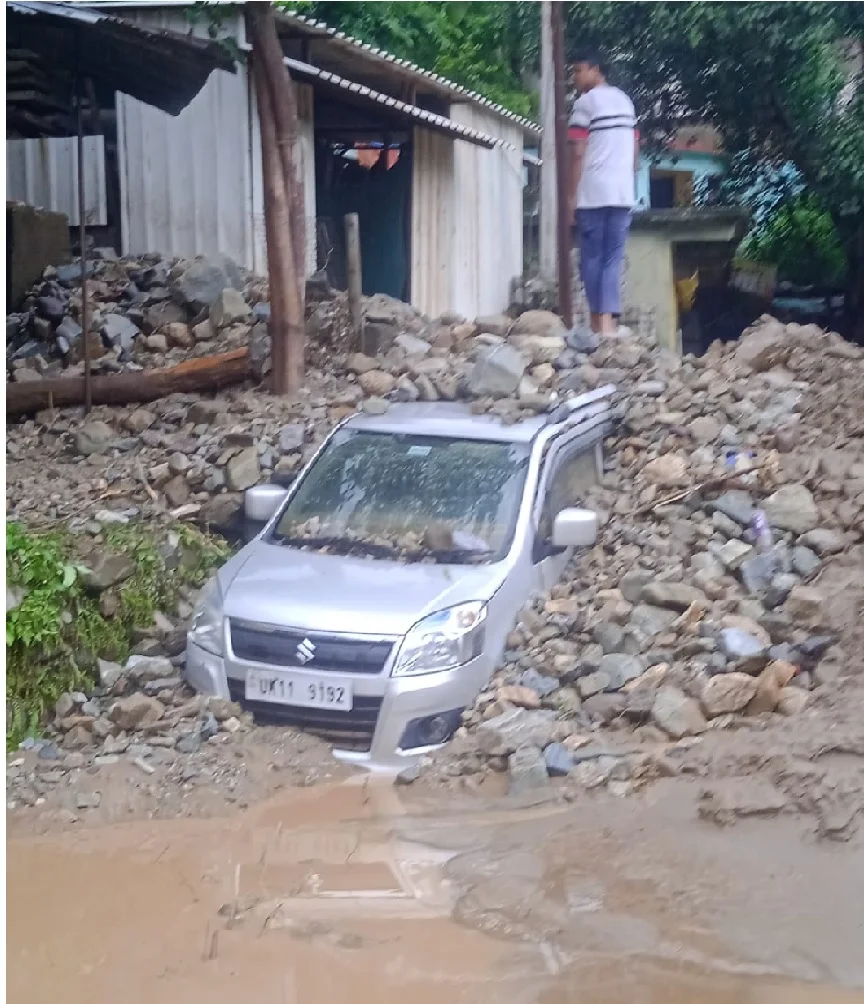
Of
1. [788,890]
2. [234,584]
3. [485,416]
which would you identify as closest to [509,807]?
[788,890]

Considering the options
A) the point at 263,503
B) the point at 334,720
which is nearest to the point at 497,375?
the point at 263,503

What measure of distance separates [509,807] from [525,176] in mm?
6363

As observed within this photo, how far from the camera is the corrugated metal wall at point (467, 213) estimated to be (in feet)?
27.7

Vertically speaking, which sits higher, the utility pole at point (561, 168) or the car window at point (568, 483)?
the utility pole at point (561, 168)

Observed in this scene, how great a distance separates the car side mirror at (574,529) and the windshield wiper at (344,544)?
64 centimetres

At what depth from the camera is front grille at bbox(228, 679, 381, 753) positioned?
4.13 metres

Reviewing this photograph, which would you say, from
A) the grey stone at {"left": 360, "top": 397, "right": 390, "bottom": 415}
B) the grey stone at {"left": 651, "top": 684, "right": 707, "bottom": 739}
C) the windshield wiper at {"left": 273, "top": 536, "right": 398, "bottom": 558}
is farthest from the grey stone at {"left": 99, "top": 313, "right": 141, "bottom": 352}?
the grey stone at {"left": 651, "top": 684, "right": 707, "bottom": 739}

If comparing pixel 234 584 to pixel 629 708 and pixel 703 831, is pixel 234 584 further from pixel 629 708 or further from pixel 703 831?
pixel 703 831

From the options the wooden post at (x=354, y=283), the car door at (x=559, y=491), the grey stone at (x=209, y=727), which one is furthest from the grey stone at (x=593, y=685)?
the wooden post at (x=354, y=283)

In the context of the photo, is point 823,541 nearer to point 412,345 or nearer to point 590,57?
point 412,345

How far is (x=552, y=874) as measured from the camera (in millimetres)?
3652

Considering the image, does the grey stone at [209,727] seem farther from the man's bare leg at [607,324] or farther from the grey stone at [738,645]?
the man's bare leg at [607,324]

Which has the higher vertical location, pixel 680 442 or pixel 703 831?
pixel 680 442

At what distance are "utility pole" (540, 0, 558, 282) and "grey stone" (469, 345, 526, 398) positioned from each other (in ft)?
4.62
